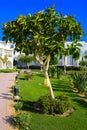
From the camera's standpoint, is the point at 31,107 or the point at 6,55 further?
the point at 6,55

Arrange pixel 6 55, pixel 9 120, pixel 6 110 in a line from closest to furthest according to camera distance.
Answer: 1. pixel 9 120
2. pixel 6 110
3. pixel 6 55

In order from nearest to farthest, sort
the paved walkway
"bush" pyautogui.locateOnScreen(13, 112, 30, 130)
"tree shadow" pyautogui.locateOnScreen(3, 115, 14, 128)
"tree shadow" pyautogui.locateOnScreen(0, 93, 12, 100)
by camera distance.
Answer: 1. "bush" pyautogui.locateOnScreen(13, 112, 30, 130)
2. the paved walkway
3. "tree shadow" pyautogui.locateOnScreen(3, 115, 14, 128)
4. "tree shadow" pyautogui.locateOnScreen(0, 93, 12, 100)

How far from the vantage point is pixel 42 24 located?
655 inches

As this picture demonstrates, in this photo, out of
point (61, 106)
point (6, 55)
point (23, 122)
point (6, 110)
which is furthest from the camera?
point (6, 55)

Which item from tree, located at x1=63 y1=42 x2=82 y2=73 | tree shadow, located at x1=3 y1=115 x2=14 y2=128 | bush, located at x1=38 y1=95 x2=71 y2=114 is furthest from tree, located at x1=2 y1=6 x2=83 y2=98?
tree shadow, located at x1=3 y1=115 x2=14 y2=128

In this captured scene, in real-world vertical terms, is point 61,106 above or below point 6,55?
below

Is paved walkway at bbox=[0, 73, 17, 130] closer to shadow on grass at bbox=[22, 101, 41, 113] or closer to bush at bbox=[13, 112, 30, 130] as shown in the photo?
bush at bbox=[13, 112, 30, 130]

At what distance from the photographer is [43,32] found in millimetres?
16719

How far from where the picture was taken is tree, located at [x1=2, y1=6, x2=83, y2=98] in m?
16.2

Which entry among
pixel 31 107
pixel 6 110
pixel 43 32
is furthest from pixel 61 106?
pixel 43 32

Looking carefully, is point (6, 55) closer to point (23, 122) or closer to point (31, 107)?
point (31, 107)

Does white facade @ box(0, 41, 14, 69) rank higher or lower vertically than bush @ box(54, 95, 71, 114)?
higher

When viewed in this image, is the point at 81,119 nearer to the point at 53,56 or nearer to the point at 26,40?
the point at 53,56

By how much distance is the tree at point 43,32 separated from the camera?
16.2 m
